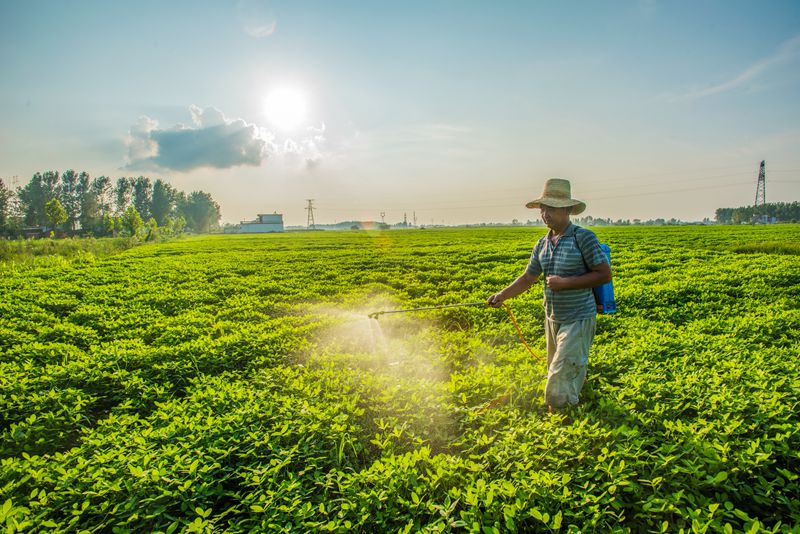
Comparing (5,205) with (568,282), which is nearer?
(568,282)

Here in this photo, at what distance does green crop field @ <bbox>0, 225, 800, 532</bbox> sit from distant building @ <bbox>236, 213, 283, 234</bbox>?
105937 mm

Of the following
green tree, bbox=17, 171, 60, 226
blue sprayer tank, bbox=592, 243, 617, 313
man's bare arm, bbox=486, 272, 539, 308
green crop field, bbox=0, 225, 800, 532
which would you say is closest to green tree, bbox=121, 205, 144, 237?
green tree, bbox=17, 171, 60, 226

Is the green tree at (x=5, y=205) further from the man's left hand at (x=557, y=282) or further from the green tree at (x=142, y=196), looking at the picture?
the man's left hand at (x=557, y=282)

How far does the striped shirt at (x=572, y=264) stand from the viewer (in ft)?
12.9

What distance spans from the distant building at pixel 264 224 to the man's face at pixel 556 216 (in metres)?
112

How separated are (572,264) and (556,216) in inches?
19.8

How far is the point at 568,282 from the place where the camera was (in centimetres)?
392

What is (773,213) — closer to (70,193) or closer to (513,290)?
(513,290)

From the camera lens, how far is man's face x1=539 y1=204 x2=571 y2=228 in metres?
4.05

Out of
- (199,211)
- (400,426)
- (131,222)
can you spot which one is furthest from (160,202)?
(400,426)

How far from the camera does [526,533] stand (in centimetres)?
284

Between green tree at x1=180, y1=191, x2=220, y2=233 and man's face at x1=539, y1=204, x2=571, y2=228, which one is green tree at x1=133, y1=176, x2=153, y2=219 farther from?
man's face at x1=539, y1=204, x2=571, y2=228

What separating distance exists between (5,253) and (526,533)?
3325 centimetres

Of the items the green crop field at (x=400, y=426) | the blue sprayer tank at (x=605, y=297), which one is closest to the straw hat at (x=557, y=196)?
the blue sprayer tank at (x=605, y=297)
